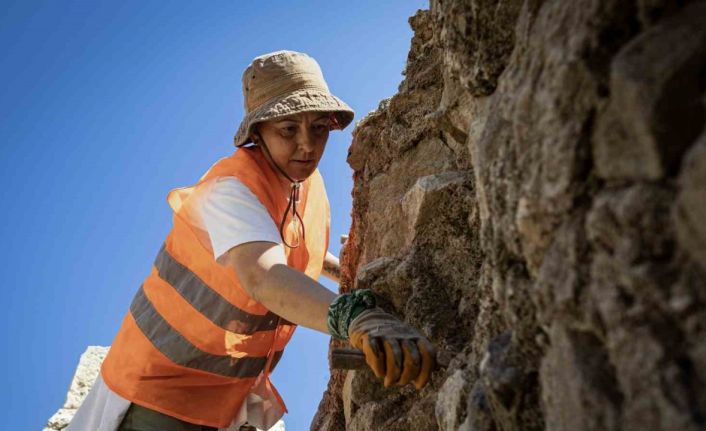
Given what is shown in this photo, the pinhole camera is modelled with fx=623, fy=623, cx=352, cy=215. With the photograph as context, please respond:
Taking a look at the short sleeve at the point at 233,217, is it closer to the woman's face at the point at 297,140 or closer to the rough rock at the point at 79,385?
the woman's face at the point at 297,140

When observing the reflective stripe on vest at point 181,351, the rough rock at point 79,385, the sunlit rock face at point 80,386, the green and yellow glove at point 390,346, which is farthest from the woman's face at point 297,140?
the rough rock at point 79,385

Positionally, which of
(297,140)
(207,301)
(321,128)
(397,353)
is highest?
(321,128)

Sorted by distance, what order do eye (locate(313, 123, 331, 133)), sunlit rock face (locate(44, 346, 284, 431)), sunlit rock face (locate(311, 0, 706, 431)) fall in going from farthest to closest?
sunlit rock face (locate(44, 346, 284, 431)) < eye (locate(313, 123, 331, 133)) < sunlit rock face (locate(311, 0, 706, 431))

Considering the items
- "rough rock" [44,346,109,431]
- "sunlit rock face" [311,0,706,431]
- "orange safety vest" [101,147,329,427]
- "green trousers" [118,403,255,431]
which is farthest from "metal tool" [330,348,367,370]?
"rough rock" [44,346,109,431]

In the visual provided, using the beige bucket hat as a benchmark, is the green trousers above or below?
below

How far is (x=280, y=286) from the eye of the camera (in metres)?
2.22

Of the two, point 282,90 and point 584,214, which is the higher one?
point 282,90

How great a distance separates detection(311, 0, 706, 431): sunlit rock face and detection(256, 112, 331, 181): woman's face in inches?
39.5

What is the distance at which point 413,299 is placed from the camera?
8.25ft

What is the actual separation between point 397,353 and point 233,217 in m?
1.02

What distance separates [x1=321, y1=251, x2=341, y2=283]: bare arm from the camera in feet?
12.4

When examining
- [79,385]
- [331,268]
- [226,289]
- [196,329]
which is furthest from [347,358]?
[79,385]

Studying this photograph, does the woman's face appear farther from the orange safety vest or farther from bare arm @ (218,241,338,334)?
bare arm @ (218,241,338,334)

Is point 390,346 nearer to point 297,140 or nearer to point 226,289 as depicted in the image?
point 226,289
